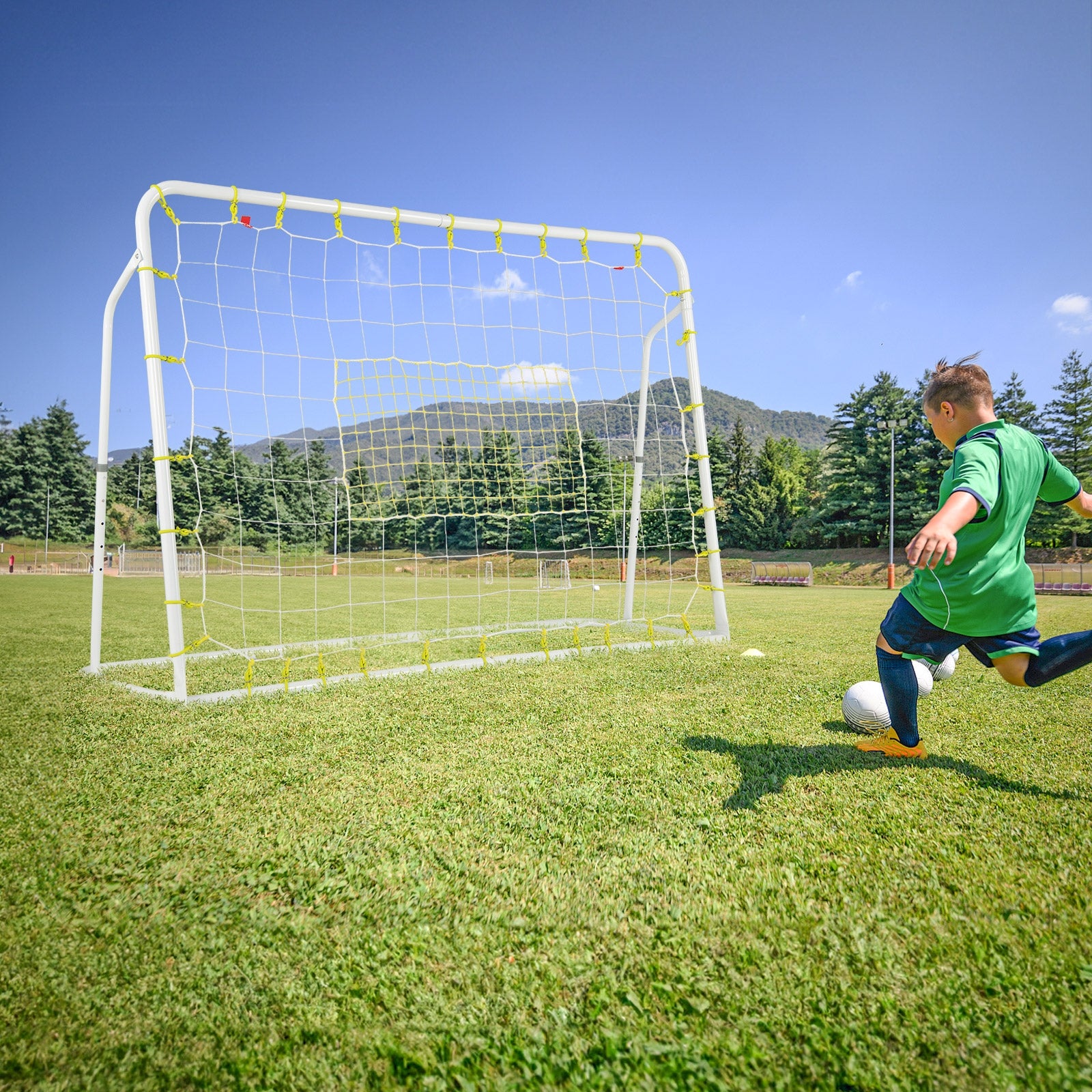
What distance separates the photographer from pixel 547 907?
2.24 meters

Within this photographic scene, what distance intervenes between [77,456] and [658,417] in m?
59.4

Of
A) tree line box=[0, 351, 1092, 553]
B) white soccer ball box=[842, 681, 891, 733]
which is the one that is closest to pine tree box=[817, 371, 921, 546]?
tree line box=[0, 351, 1092, 553]

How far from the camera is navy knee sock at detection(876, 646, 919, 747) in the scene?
3.50m

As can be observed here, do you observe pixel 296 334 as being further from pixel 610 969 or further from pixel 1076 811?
pixel 1076 811

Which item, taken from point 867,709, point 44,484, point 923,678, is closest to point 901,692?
point 867,709

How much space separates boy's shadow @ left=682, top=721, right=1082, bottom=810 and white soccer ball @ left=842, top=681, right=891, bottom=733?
1.33 feet

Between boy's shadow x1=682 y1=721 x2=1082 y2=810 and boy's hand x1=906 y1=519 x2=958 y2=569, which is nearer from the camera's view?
boy's hand x1=906 y1=519 x2=958 y2=569

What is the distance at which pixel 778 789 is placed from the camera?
3271mm

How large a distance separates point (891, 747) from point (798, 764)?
605mm

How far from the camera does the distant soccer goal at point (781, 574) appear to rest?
102ft

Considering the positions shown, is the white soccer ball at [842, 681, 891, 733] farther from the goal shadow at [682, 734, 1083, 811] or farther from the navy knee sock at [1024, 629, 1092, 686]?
the navy knee sock at [1024, 629, 1092, 686]

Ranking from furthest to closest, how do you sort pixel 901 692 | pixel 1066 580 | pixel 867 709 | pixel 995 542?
1. pixel 1066 580
2. pixel 867 709
3. pixel 901 692
4. pixel 995 542

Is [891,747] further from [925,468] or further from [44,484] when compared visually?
[44,484]

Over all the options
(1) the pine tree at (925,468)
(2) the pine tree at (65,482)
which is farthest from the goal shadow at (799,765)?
(2) the pine tree at (65,482)
